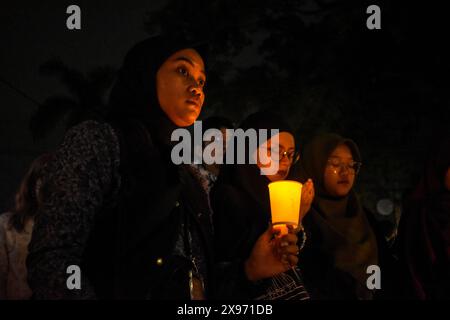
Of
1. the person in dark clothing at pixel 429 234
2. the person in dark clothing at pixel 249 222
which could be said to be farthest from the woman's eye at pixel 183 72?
the person in dark clothing at pixel 429 234

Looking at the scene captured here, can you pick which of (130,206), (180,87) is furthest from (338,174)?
(130,206)

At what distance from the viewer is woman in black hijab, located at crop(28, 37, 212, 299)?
224cm

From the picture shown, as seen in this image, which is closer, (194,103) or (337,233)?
(194,103)

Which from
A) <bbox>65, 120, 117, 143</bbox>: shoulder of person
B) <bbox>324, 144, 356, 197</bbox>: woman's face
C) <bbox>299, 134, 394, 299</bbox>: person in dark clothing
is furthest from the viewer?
<bbox>324, 144, 356, 197</bbox>: woman's face

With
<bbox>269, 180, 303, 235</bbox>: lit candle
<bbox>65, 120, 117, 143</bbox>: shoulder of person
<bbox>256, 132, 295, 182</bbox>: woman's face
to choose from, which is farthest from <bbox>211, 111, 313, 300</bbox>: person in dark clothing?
<bbox>65, 120, 117, 143</bbox>: shoulder of person

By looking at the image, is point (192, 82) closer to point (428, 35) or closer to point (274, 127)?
point (274, 127)

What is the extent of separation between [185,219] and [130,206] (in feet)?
1.16

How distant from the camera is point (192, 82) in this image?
9.93 ft

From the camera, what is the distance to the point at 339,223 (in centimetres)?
424

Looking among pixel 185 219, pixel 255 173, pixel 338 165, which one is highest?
pixel 338 165

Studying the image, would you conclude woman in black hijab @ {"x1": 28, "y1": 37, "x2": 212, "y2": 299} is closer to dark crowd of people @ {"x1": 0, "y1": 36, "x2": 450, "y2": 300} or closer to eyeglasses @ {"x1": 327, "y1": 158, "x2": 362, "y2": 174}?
dark crowd of people @ {"x1": 0, "y1": 36, "x2": 450, "y2": 300}

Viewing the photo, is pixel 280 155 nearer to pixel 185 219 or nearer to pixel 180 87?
pixel 180 87

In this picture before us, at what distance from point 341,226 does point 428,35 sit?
11.8 feet

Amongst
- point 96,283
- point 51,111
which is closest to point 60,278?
point 96,283
